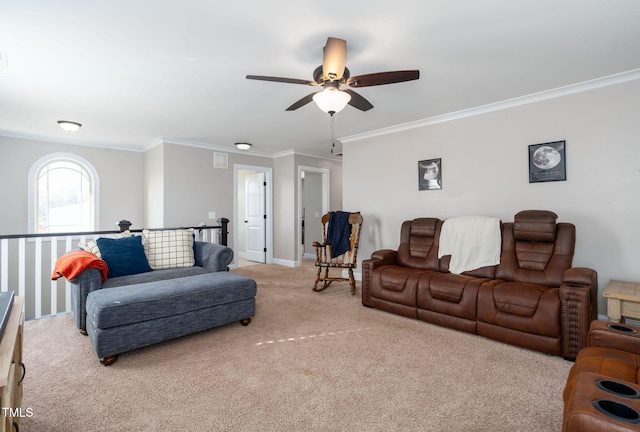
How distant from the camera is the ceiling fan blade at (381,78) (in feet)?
7.30

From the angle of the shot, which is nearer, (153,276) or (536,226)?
(536,226)

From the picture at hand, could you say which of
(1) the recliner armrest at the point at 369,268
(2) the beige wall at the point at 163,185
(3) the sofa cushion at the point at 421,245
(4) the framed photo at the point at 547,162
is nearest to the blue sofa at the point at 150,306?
A: (1) the recliner armrest at the point at 369,268

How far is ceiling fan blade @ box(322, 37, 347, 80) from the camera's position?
198 cm

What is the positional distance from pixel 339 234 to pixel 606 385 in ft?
11.6

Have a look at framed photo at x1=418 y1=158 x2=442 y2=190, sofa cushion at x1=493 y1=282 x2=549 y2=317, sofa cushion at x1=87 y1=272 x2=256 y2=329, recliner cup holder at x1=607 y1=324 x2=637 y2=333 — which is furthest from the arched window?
recliner cup holder at x1=607 y1=324 x2=637 y2=333

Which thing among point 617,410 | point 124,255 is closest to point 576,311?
point 617,410

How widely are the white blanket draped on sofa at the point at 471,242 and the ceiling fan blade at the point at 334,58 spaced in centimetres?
225

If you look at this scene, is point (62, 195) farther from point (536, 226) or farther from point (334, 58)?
point (536, 226)

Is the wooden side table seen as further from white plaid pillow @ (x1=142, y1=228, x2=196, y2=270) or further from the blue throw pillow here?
the blue throw pillow

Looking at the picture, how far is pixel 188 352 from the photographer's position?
100 inches

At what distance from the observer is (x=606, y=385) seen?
3.98 ft

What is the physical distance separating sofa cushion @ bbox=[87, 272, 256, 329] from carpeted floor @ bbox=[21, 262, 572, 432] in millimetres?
319

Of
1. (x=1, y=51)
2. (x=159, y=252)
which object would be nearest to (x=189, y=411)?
(x=159, y=252)

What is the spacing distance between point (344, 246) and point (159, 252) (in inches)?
95.4
